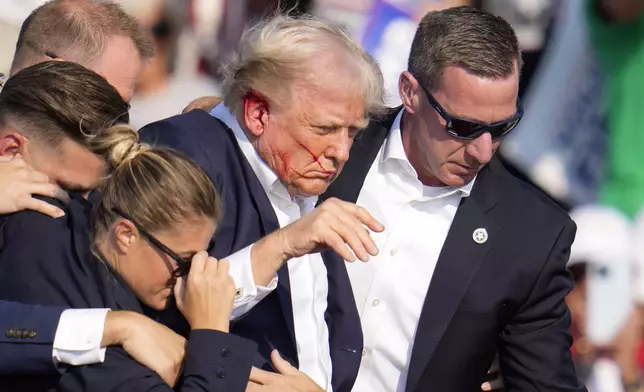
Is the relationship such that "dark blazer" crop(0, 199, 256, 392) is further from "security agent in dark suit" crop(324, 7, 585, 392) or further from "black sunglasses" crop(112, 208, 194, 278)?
"security agent in dark suit" crop(324, 7, 585, 392)

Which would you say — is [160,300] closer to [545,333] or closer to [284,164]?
[284,164]

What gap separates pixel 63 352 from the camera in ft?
8.74

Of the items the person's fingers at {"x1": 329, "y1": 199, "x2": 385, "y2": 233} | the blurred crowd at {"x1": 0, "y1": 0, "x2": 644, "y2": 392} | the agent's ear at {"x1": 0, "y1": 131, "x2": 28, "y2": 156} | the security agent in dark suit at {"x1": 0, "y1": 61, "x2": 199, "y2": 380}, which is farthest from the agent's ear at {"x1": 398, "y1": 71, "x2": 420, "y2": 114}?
the blurred crowd at {"x1": 0, "y1": 0, "x2": 644, "y2": 392}

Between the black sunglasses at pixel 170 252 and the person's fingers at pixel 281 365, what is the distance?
415 mm

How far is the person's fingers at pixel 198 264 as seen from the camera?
2.81 meters

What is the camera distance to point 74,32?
3586mm

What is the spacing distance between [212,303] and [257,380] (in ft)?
0.96

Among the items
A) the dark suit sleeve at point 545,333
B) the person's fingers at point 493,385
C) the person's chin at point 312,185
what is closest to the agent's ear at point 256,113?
the person's chin at point 312,185

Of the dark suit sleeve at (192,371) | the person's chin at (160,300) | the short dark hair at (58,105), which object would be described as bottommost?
the dark suit sleeve at (192,371)

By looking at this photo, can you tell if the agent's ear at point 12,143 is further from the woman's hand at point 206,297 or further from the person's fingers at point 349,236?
the person's fingers at point 349,236

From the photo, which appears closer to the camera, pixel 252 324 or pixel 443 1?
pixel 252 324

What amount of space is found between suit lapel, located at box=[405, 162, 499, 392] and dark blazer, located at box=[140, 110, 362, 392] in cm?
45

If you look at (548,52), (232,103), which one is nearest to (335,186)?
(232,103)

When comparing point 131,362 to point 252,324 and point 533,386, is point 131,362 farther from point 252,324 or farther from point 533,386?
point 533,386
